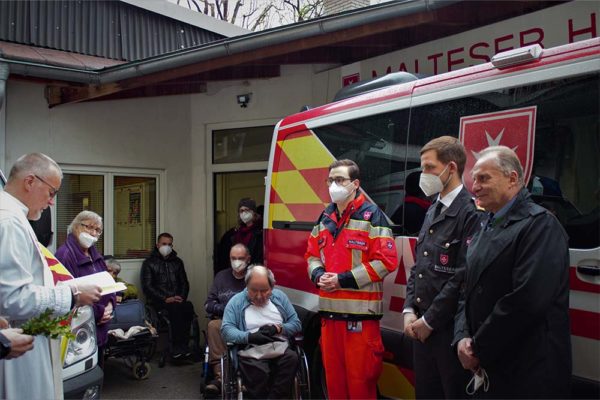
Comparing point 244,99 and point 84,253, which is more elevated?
point 244,99

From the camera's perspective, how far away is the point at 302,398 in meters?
4.52

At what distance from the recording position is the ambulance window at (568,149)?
2.99 metres

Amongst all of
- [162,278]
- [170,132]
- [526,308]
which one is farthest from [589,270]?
[170,132]

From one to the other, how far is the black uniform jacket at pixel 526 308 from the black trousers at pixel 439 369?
33cm

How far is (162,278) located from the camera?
757 centimetres

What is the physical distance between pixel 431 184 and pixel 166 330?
485 cm

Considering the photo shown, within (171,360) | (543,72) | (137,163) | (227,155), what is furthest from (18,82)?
(543,72)

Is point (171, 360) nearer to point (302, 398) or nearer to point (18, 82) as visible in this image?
point (302, 398)

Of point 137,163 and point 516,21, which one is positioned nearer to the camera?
point 516,21

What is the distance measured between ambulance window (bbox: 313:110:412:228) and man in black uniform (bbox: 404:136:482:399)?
1.69 ft

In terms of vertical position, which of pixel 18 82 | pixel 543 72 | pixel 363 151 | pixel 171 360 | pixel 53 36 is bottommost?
pixel 171 360

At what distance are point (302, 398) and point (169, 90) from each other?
522 centimetres

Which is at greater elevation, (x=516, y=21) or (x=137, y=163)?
(x=516, y=21)

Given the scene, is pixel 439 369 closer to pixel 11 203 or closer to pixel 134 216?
pixel 11 203
